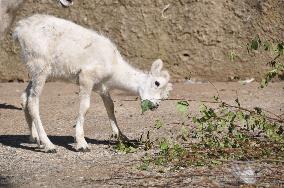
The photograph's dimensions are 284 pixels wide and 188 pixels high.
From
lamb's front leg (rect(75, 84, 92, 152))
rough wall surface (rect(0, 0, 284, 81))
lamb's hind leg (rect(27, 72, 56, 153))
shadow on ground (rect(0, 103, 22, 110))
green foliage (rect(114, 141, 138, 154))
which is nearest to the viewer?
green foliage (rect(114, 141, 138, 154))

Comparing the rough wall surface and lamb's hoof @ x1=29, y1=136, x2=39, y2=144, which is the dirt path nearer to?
lamb's hoof @ x1=29, y1=136, x2=39, y2=144

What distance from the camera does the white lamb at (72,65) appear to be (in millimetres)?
8547

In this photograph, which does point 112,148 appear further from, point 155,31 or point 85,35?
point 155,31

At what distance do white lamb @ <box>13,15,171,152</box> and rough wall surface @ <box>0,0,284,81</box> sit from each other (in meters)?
4.85

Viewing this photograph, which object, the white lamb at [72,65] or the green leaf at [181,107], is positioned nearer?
the green leaf at [181,107]

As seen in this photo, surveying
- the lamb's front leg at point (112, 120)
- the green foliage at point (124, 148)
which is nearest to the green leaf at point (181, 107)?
the green foliage at point (124, 148)

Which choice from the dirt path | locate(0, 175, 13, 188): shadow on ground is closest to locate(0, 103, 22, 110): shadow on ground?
the dirt path

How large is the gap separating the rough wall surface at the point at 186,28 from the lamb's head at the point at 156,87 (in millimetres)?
4746

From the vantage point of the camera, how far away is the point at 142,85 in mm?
9141

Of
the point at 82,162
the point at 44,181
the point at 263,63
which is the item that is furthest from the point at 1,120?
the point at 263,63

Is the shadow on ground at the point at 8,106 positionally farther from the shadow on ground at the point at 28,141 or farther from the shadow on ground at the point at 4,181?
the shadow on ground at the point at 4,181

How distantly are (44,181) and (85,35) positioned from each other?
8.93 feet

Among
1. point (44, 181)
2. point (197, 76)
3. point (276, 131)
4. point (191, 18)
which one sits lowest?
point (44, 181)

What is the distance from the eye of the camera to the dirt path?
21.8 feet
